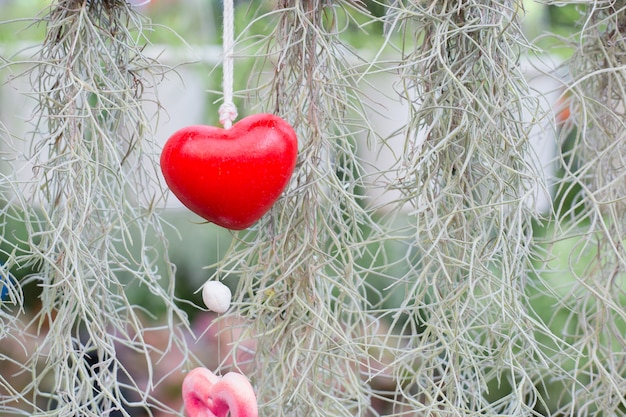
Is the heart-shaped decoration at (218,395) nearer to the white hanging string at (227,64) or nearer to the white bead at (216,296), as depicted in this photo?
the white bead at (216,296)

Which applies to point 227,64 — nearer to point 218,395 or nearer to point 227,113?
point 227,113

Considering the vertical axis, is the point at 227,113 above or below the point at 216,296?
above

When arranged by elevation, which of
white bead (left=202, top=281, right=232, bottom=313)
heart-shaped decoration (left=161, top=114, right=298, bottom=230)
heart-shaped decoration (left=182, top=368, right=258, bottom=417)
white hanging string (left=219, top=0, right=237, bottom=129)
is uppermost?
white hanging string (left=219, top=0, right=237, bottom=129)

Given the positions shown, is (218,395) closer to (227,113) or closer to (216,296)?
(216,296)

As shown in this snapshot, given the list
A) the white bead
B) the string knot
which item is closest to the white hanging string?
the string knot

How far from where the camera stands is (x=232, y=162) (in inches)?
21.0

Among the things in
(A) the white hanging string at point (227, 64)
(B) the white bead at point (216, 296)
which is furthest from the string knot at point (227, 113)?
(B) the white bead at point (216, 296)

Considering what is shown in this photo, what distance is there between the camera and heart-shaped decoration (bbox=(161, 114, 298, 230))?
533mm

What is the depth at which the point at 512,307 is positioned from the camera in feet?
1.91

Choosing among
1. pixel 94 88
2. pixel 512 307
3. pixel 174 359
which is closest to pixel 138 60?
pixel 94 88

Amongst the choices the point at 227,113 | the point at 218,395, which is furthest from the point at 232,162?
the point at 218,395

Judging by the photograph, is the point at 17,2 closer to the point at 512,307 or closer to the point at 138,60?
the point at 138,60

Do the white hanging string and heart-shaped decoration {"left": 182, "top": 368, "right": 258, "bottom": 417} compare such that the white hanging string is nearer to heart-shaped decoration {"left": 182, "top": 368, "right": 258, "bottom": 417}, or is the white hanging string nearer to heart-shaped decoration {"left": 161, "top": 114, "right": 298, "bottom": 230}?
heart-shaped decoration {"left": 161, "top": 114, "right": 298, "bottom": 230}

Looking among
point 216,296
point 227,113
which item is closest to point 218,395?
point 216,296
